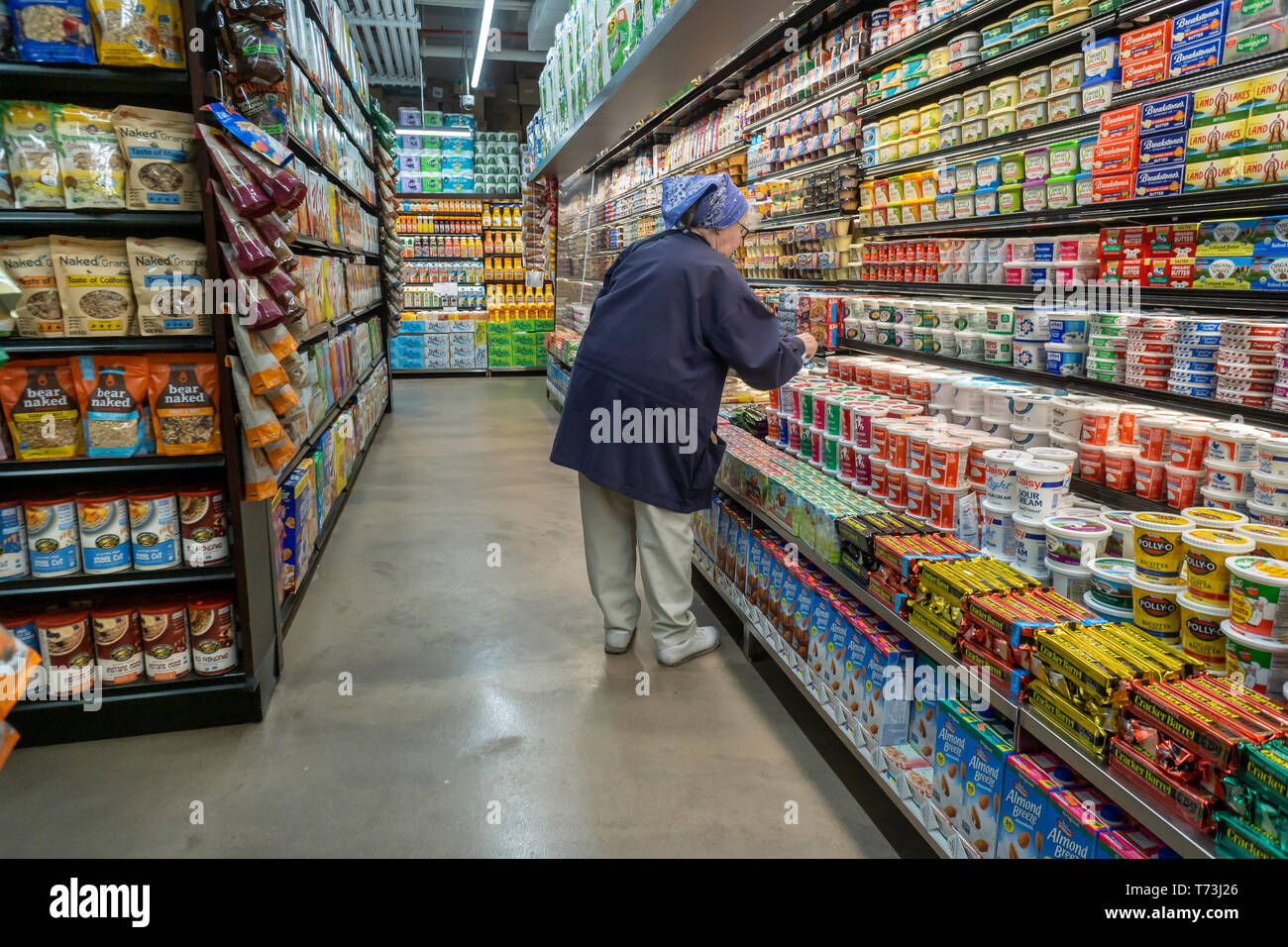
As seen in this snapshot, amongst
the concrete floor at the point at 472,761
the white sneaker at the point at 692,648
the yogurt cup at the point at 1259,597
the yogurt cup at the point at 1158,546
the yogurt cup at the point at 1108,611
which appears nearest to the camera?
the yogurt cup at the point at 1259,597

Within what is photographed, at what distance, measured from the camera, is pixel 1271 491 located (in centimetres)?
182

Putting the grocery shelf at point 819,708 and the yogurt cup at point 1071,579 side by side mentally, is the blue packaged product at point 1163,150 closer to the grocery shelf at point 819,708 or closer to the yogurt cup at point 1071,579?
the yogurt cup at point 1071,579

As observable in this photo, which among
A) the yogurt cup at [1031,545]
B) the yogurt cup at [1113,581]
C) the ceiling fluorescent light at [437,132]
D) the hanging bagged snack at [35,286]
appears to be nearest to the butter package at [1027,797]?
the yogurt cup at [1113,581]

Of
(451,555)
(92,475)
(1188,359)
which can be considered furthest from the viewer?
(451,555)

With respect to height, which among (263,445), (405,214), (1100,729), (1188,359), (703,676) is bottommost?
(703,676)

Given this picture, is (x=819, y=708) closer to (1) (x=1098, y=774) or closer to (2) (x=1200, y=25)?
(1) (x=1098, y=774)

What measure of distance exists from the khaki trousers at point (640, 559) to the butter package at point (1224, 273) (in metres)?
1.87

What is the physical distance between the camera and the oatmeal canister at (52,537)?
2885mm

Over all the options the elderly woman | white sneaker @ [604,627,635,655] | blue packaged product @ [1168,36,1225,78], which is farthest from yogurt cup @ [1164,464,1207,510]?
white sneaker @ [604,627,635,655]

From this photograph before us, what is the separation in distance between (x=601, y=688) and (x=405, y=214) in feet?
40.4

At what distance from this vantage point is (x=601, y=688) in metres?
3.40

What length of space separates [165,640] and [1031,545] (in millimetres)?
2790
